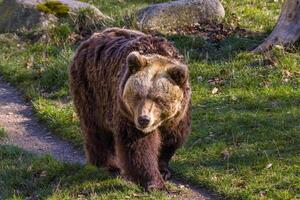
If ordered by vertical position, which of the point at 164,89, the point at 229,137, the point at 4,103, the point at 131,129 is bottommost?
the point at 4,103

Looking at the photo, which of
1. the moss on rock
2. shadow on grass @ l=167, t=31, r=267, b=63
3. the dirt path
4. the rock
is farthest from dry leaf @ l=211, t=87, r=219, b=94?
the moss on rock

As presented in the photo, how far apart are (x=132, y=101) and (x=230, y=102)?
3610mm

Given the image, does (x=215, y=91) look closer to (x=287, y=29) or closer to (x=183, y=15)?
(x=287, y=29)

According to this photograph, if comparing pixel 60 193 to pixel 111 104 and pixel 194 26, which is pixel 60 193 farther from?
pixel 194 26

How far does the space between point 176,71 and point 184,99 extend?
325 mm

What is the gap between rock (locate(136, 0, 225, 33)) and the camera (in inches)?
502

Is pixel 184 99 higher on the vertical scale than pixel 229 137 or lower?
higher

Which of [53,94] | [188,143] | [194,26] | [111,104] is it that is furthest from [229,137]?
[194,26]

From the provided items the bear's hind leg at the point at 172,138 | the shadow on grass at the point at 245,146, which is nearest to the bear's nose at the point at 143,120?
the bear's hind leg at the point at 172,138

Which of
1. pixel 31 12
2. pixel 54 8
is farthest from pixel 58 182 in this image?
pixel 31 12

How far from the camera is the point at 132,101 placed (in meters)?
6.01

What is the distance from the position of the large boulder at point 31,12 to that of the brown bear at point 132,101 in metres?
6.50

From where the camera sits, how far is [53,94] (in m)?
10.6

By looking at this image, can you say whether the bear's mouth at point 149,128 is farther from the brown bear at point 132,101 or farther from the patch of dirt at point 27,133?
the patch of dirt at point 27,133
